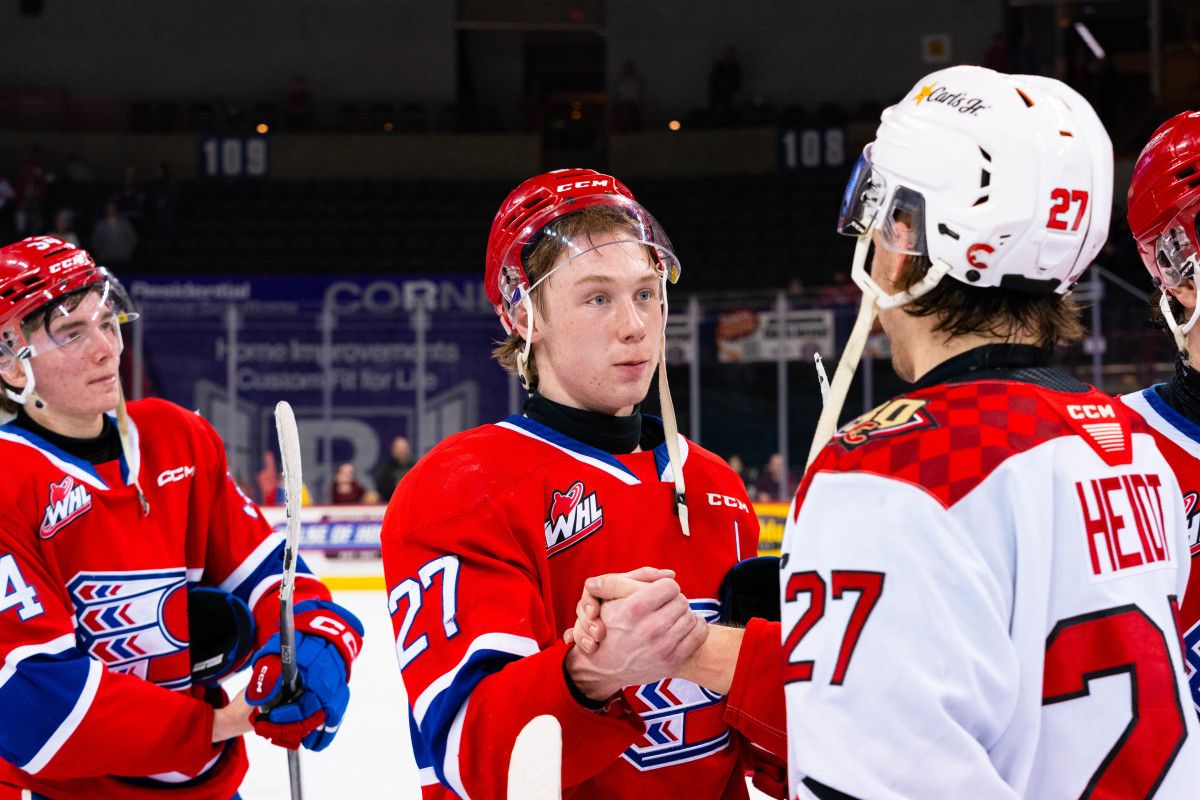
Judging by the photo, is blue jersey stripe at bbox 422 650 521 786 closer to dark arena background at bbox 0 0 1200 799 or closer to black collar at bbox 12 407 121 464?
black collar at bbox 12 407 121 464

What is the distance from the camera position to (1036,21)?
1459cm

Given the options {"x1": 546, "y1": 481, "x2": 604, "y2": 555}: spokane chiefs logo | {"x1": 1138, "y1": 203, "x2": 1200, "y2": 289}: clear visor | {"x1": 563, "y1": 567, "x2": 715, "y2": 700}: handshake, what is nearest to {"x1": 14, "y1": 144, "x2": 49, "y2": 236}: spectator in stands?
{"x1": 546, "y1": 481, "x2": 604, "y2": 555}: spokane chiefs logo

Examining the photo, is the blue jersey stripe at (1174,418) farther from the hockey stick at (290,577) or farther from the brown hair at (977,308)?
the hockey stick at (290,577)

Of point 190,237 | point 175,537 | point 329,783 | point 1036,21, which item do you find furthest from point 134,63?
point 175,537

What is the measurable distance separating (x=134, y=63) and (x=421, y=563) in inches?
587

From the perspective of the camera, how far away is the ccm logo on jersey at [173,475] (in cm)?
220

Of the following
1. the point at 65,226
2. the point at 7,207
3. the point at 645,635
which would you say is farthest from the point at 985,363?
A: the point at 7,207

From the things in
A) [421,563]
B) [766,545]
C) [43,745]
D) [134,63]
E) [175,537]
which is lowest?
[766,545]

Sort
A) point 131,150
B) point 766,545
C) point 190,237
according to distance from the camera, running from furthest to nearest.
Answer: point 131,150
point 190,237
point 766,545

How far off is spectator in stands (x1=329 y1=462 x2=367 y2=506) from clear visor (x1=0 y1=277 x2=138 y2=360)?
Result: 629cm

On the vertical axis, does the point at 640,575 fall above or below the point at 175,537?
above

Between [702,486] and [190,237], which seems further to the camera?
[190,237]

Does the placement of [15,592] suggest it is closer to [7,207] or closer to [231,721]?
[231,721]

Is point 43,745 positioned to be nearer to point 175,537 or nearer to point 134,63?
point 175,537
